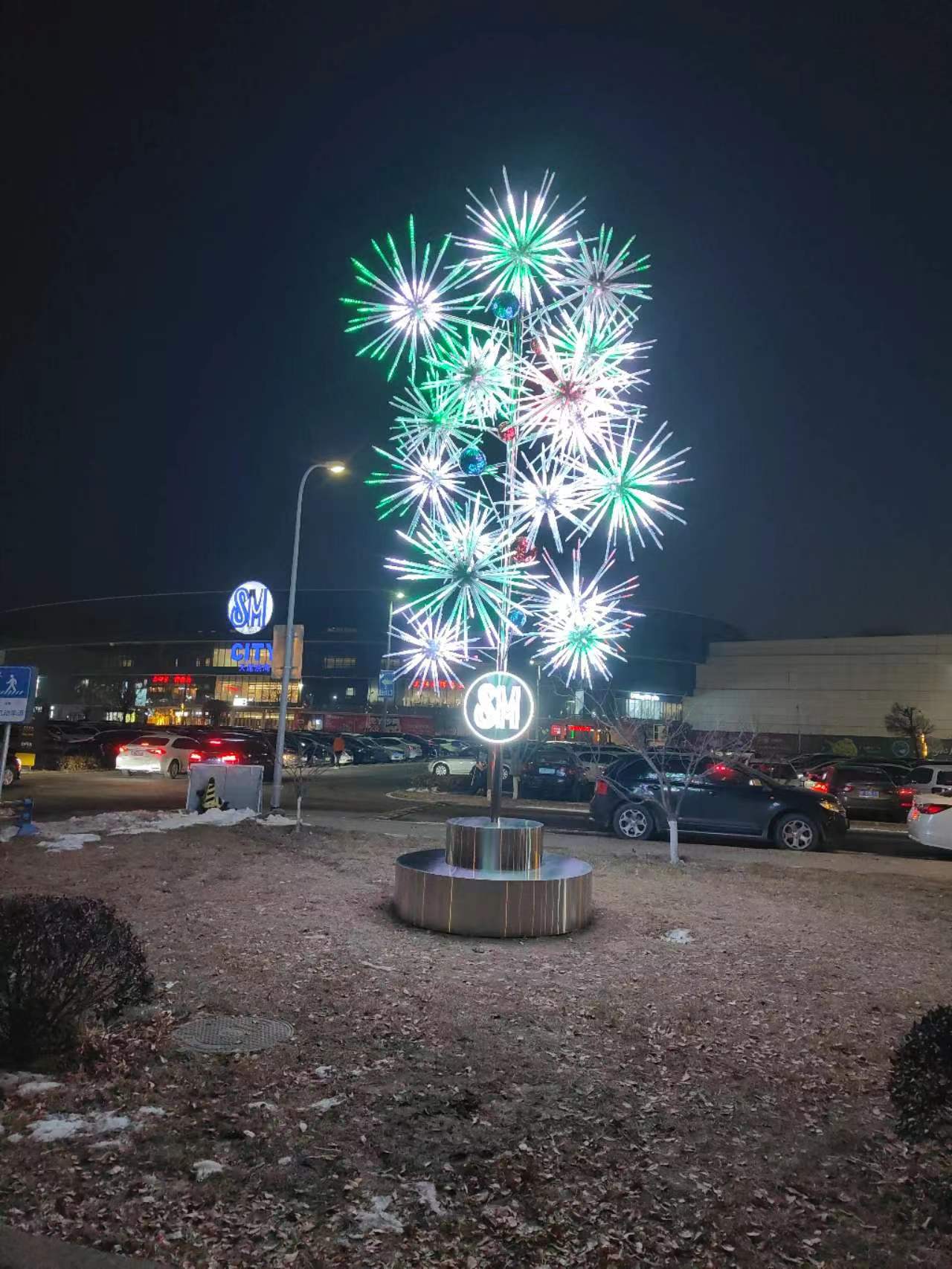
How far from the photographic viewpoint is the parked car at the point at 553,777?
84.9 feet

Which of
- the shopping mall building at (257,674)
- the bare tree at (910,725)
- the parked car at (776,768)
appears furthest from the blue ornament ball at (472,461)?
the shopping mall building at (257,674)

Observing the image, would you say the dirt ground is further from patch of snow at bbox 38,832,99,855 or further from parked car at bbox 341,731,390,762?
parked car at bbox 341,731,390,762

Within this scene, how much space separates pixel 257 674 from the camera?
3359 inches

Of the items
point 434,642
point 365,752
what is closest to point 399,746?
point 365,752

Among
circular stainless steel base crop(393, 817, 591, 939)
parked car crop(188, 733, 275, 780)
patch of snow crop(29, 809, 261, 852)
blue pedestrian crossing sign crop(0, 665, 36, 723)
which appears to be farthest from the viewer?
parked car crop(188, 733, 275, 780)

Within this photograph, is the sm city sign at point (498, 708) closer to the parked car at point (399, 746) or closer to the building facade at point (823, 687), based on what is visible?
the parked car at point (399, 746)

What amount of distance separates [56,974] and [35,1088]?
0.63 m

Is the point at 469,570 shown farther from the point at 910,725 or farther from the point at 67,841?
the point at 910,725

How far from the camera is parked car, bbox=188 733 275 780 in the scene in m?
28.9

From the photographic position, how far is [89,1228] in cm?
326

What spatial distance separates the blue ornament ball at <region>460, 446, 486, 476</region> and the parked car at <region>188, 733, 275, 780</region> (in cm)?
2055

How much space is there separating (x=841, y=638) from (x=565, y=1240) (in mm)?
76055

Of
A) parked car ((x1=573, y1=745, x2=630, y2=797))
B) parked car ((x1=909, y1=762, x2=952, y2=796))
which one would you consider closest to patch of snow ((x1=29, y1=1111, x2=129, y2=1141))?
parked car ((x1=909, y1=762, x2=952, y2=796))

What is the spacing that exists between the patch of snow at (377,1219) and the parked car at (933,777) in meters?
17.3
